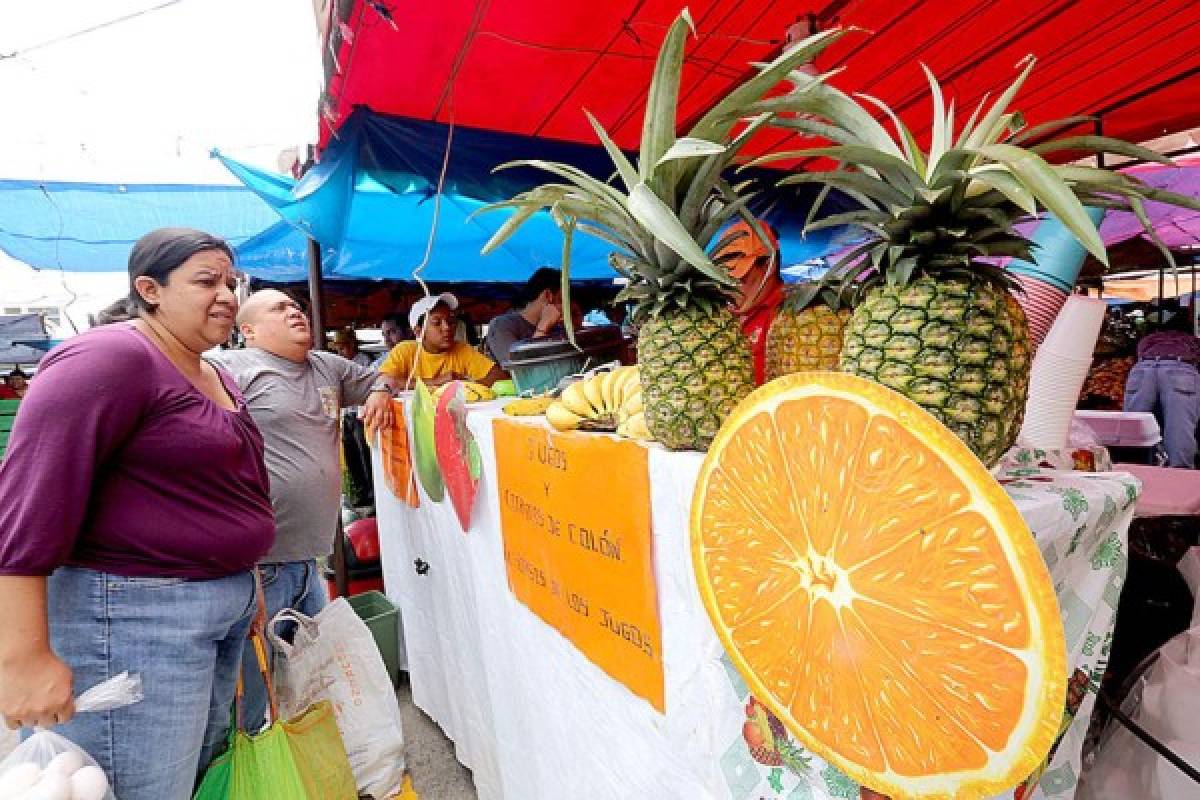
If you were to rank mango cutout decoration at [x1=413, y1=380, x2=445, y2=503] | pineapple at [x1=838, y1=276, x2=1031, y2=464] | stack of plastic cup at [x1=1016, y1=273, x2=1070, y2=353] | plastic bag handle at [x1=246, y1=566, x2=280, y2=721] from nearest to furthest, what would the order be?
pineapple at [x1=838, y1=276, x2=1031, y2=464], stack of plastic cup at [x1=1016, y1=273, x2=1070, y2=353], plastic bag handle at [x1=246, y1=566, x2=280, y2=721], mango cutout decoration at [x1=413, y1=380, x2=445, y2=503]

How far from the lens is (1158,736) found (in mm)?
1042

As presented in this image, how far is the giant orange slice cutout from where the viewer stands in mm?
592

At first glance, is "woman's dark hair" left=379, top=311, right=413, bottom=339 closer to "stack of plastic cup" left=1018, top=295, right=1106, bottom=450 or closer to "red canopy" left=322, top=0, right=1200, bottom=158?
"red canopy" left=322, top=0, right=1200, bottom=158

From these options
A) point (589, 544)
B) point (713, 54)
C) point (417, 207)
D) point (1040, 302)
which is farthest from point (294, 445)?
point (417, 207)

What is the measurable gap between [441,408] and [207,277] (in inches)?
32.3

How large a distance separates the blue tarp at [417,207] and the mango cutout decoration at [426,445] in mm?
706

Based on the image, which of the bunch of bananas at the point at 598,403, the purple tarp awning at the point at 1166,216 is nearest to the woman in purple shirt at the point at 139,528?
the bunch of bananas at the point at 598,403

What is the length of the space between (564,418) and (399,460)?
1681 millimetres

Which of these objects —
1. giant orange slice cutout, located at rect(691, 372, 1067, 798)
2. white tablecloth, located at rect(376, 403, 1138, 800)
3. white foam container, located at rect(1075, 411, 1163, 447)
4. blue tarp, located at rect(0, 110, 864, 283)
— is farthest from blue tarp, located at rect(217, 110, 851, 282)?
white foam container, located at rect(1075, 411, 1163, 447)

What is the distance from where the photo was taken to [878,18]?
2.84 meters

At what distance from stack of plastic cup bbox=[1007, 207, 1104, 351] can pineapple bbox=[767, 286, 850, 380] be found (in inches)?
12.3

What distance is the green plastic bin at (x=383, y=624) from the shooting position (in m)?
3.14

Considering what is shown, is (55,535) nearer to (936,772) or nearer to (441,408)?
(441,408)

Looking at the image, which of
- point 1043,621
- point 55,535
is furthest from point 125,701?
point 1043,621
